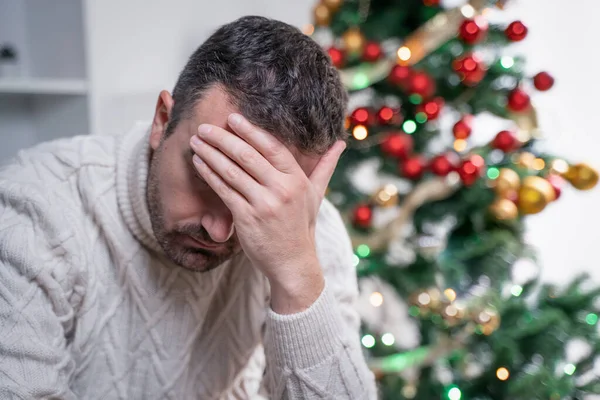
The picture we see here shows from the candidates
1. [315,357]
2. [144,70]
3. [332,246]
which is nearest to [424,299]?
[332,246]

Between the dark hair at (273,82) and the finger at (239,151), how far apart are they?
4 centimetres

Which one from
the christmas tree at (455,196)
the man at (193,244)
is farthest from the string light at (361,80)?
the man at (193,244)

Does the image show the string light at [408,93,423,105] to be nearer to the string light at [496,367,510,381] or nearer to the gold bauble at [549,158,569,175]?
the gold bauble at [549,158,569,175]

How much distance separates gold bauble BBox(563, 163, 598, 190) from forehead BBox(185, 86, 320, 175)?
1.03m

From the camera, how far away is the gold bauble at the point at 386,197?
1773 millimetres

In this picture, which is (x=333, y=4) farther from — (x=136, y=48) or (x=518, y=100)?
(x=136, y=48)

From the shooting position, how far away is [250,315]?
1282 mm

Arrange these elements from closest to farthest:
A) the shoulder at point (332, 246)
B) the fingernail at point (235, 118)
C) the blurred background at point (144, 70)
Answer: the fingernail at point (235, 118) < the shoulder at point (332, 246) < the blurred background at point (144, 70)

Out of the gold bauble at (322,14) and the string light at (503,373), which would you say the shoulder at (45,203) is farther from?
the string light at (503,373)

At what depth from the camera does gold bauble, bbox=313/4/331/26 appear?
1834 mm

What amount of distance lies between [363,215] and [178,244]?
2.70 feet

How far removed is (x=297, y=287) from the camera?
3.30 feet

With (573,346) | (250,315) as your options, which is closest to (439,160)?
(250,315)

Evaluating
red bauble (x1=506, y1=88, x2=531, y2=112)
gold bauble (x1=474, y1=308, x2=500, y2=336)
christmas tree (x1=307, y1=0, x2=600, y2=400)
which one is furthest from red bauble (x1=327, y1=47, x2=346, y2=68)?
gold bauble (x1=474, y1=308, x2=500, y2=336)
